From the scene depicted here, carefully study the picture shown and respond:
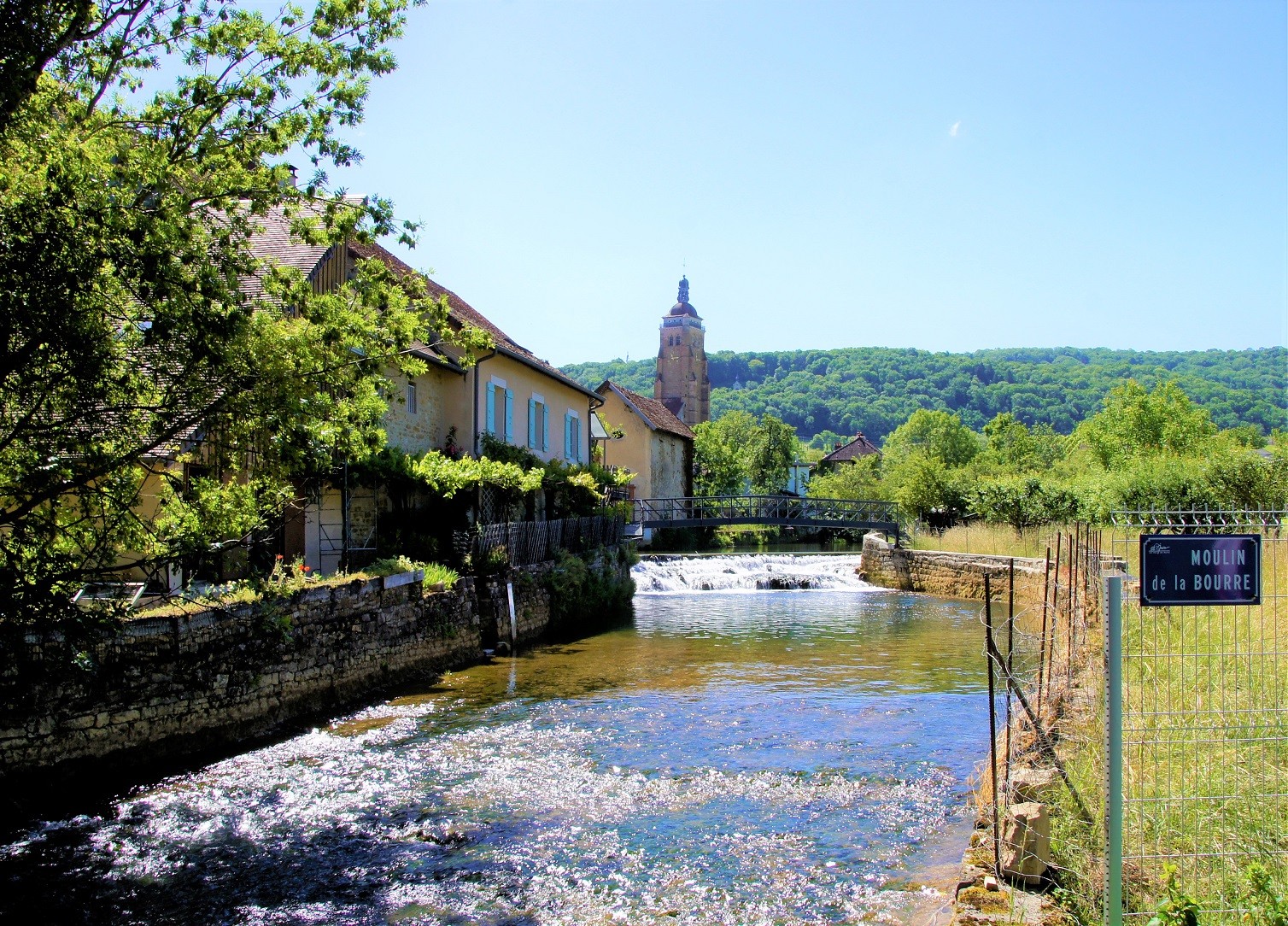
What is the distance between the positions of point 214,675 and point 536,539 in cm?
970

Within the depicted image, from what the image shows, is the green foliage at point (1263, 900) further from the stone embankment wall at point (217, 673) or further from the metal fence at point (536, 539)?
the metal fence at point (536, 539)

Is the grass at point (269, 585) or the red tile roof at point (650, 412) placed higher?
the red tile roof at point (650, 412)

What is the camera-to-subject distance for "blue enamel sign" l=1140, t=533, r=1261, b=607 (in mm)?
4102

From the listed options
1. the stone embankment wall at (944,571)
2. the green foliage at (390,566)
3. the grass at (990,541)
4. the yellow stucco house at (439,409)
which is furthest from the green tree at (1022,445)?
the green foliage at (390,566)

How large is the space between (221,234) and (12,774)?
15.9 ft

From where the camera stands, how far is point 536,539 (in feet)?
64.3

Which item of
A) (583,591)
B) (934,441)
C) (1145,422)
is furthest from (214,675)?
(934,441)

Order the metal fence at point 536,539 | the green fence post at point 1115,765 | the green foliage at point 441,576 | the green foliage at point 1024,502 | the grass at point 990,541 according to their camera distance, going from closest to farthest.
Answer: the green fence post at point 1115,765, the green foliage at point 441,576, the metal fence at point 536,539, the grass at point 990,541, the green foliage at point 1024,502

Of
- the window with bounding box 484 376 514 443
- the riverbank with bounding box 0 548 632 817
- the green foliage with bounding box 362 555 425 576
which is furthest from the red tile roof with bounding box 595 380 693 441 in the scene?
the riverbank with bounding box 0 548 632 817

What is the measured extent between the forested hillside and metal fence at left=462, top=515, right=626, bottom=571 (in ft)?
248

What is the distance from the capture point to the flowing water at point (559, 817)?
648 centimetres

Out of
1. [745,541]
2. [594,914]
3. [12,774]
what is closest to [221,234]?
[12,774]

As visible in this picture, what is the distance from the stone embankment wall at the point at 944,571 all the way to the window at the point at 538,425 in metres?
11.7

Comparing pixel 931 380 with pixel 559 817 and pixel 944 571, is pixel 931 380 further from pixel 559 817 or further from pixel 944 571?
pixel 559 817
